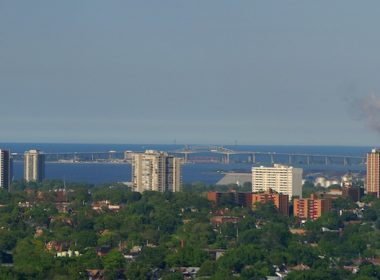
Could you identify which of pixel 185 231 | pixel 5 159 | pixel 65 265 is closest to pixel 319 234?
pixel 185 231

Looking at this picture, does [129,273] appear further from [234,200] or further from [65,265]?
[234,200]

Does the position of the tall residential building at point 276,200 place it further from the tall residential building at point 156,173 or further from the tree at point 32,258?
the tree at point 32,258

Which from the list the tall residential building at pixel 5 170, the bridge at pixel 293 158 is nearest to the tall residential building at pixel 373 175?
the tall residential building at pixel 5 170

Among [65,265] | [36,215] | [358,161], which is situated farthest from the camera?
[358,161]

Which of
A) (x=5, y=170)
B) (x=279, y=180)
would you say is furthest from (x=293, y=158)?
(x=279, y=180)

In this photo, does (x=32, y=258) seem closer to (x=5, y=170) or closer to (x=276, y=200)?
(x=276, y=200)
